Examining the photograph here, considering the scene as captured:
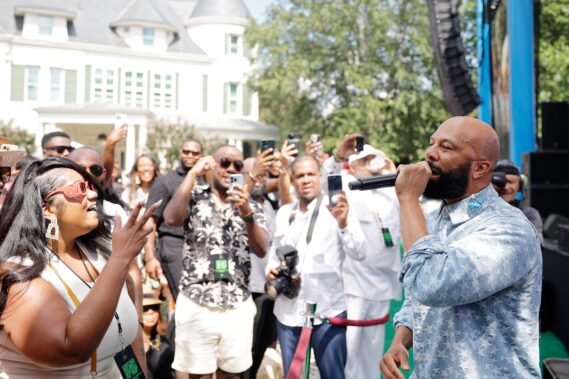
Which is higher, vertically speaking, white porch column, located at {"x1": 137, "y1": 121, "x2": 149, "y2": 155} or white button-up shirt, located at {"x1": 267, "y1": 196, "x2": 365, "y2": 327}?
white porch column, located at {"x1": 137, "y1": 121, "x2": 149, "y2": 155}

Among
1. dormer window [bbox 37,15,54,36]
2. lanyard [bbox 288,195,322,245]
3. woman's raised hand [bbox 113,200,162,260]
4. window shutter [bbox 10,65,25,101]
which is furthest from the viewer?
dormer window [bbox 37,15,54,36]

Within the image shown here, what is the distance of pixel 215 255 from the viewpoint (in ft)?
13.9

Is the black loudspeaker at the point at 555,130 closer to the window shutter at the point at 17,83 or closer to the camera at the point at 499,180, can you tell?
the camera at the point at 499,180

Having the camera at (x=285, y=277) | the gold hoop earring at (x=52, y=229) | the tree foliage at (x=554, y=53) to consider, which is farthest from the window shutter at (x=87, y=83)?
the gold hoop earring at (x=52, y=229)

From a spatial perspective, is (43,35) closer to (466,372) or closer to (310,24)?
(310,24)

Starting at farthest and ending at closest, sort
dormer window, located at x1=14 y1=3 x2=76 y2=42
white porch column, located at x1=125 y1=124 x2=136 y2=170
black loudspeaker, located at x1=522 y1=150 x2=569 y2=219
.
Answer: dormer window, located at x1=14 y1=3 x2=76 y2=42, white porch column, located at x1=125 y1=124 x2=136 y2=170, black loudspeaker, located at x1=522 y1=150 x2=569 y2=219

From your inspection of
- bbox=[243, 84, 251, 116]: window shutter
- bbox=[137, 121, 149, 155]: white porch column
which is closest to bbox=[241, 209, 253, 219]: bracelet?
bbox=[137, 121, 149, 155]: white porch column

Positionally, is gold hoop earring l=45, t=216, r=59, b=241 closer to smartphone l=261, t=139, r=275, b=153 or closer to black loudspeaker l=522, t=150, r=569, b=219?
smartphone l=261, t=139, r=275, b=153

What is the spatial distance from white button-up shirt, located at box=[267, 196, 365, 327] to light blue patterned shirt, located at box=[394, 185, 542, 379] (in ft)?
6.37

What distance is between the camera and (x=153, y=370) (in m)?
4.47

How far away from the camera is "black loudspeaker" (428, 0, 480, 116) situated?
11.9m

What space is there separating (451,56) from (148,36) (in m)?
25.7

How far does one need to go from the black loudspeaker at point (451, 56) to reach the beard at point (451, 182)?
10313mm

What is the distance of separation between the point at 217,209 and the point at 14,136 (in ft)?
89.0
